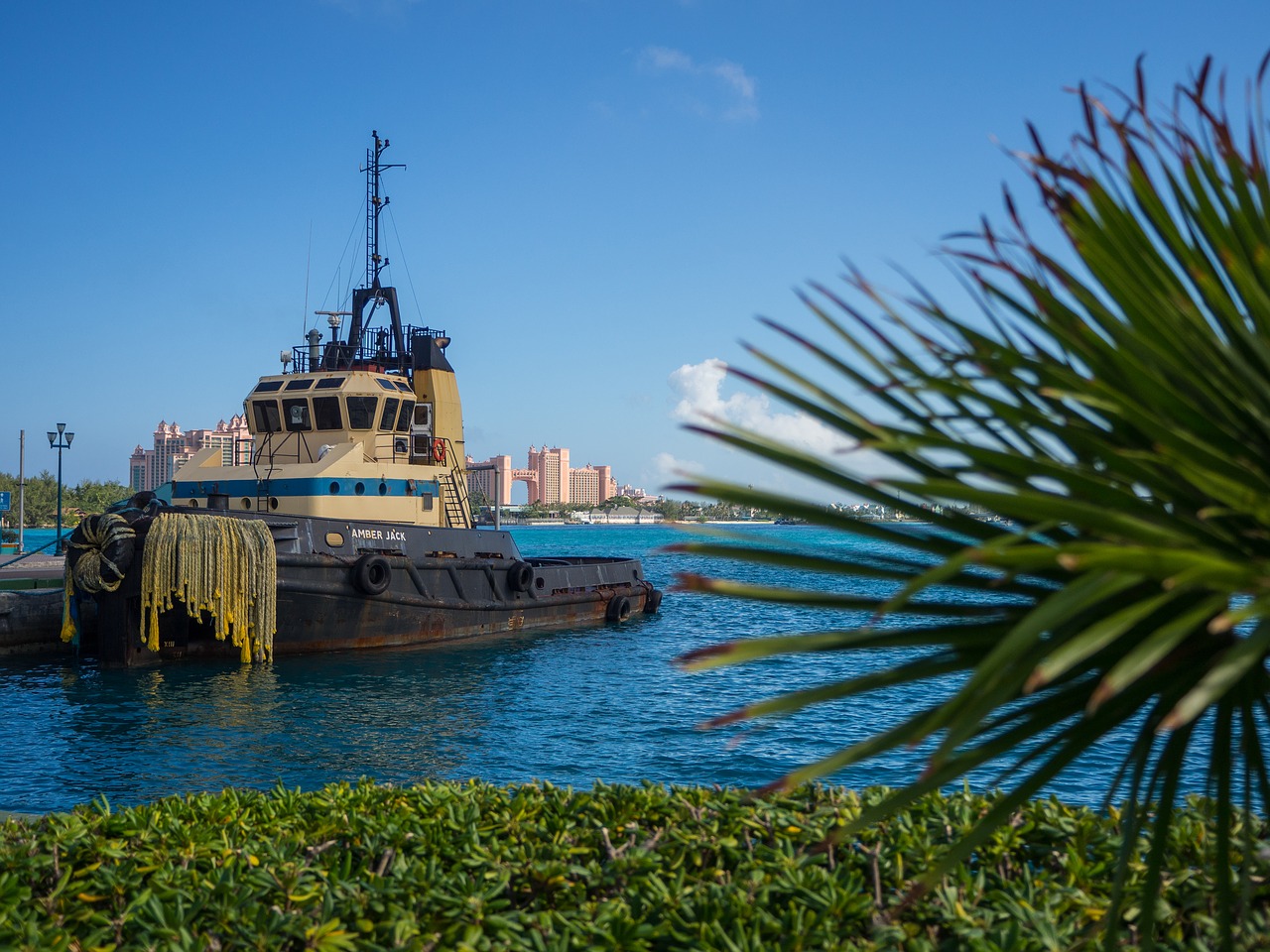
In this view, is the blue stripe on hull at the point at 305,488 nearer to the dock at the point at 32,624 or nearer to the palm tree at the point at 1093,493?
the dock at the point at 32,624

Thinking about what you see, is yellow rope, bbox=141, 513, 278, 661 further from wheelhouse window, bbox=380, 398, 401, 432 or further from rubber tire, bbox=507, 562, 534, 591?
rubber tire, bbox=507, 562, 534, 591

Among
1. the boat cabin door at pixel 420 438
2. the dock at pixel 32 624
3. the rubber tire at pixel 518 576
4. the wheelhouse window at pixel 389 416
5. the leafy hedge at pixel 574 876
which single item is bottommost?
the dock at pixel 32 624

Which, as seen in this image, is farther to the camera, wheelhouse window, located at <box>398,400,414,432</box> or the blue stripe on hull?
wheelhouse window, located at <box>398,400,414,432</box>

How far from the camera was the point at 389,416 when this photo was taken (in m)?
21.7

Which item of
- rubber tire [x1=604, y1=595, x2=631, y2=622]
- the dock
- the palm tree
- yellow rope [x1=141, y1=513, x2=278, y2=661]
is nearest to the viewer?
the palm tree

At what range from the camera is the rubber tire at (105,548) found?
1672 cm

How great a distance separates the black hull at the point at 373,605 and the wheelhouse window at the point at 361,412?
2.84 m

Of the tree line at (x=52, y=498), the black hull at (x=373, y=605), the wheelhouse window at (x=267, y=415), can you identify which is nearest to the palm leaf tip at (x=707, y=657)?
the black hull at (x=373, y=605)

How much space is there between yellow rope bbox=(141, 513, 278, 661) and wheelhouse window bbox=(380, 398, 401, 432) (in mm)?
4739

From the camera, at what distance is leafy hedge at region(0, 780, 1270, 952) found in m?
3.33

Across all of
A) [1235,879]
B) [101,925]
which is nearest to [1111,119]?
[1235,879]

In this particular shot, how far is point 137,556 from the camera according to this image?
1688 centimetres

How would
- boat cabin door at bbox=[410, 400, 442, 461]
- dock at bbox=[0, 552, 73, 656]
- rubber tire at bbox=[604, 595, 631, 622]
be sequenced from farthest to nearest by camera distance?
rubber tire at bbox=[604, 595, 631, 622], boat cabin door at bbox=[410, 400, 442, 461], dock at bbox=[0, 552, 73, 656]

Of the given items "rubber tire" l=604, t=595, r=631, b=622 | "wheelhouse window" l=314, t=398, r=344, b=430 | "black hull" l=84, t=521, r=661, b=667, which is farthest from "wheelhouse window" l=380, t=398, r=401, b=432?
"rubber tire" l=604, t=595, r=631, b=622
